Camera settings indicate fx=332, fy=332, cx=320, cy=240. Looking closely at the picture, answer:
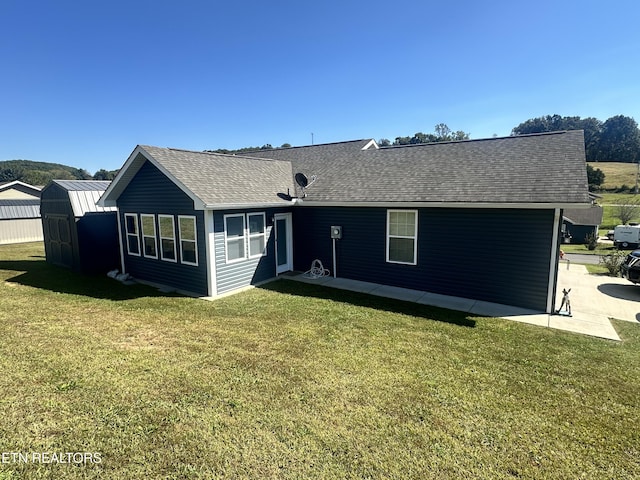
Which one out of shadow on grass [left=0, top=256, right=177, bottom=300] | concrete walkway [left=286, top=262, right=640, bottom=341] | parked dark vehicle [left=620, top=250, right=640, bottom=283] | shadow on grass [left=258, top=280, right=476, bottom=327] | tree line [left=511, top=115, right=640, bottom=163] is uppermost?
tree line [left=511, top=115, right=640, bottom=163]

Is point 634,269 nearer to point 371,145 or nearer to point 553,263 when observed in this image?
point 553,263

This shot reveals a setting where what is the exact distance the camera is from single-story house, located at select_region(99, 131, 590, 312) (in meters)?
8.42

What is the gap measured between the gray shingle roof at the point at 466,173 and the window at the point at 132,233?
602 centimetres

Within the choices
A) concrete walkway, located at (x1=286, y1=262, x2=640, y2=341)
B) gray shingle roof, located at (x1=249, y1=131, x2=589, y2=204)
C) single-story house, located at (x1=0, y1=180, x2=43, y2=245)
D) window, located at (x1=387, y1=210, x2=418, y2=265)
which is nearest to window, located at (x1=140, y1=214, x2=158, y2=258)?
concrete walkway, located at (x1=286, y1=262, x2=640, y2=341)

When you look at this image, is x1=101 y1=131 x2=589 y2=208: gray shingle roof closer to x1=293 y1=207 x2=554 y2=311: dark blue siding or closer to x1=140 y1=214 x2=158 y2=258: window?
x1=293 y1=207 x2=554 y2=311: dark blue siding

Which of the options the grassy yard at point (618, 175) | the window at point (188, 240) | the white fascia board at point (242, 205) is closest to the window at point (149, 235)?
the window at point (188, 240)

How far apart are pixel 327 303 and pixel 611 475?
20.4 feet

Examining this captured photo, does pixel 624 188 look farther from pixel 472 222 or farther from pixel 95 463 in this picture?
pixel 95 463

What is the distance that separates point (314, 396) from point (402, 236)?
255 inches

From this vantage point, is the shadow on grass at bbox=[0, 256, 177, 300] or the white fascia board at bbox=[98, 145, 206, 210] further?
the shadow on grass at bbox=[0, 256, 177, 300]

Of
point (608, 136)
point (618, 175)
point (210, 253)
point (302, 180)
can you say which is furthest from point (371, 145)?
point (608, 136)

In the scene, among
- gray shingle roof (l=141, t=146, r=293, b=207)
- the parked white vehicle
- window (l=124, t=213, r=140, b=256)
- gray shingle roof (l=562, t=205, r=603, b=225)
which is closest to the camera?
gray shingle roof (l=141, t=146, r=293, b=207)

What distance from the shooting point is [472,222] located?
8.90 m

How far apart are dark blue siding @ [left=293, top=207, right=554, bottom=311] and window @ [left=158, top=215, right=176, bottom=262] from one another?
468 cm
